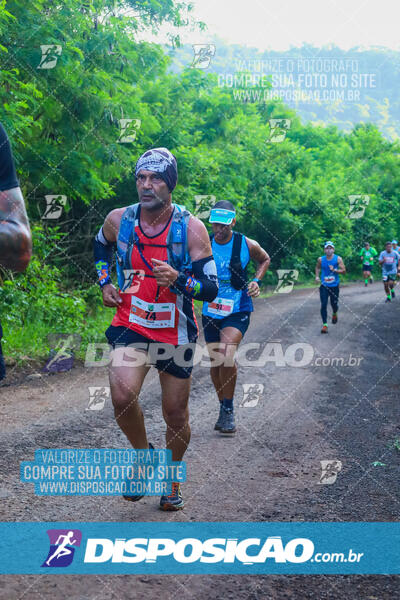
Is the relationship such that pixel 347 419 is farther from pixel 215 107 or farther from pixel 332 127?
pixel 332 127

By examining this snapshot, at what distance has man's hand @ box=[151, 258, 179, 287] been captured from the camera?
146 inches

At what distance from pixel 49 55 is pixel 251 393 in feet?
22.0

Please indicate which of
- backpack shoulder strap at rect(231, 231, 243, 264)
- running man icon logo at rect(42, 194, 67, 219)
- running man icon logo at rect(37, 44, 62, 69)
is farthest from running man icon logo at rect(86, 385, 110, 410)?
running man icon logo at rect(37, 44, 62, 69)

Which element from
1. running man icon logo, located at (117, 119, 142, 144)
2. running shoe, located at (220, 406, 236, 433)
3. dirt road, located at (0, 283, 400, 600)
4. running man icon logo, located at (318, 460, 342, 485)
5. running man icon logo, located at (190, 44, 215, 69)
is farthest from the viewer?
running man icon logo, located at (190, 44, 215, 69)

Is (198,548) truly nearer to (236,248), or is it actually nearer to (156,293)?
(156,293)

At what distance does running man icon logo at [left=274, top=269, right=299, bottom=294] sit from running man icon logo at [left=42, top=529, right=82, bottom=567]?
87.7ft

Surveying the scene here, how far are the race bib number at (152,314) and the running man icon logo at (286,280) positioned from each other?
86.0 ft

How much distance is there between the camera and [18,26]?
36.0ft

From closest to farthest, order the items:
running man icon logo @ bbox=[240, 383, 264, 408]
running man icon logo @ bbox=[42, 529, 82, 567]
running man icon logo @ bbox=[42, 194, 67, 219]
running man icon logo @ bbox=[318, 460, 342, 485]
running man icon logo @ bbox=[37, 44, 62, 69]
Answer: running man icon logo @ bbox=[42, 529, 82, 567], running man icon logo @ bbox=[318, 460, 342, 485], running man icon logo @ bbox=[240, 383, 264, 408], running man icon logo @ bbox=[37, 44, 62, 69], running man icon logo @ bbox=[42, 194, 67, 219]

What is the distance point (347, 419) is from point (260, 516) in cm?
323

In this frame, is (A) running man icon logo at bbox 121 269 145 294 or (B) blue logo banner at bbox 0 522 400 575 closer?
(B) blue logo banner at bbox 0 522 400 575

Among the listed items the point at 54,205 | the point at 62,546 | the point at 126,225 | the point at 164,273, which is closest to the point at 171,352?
the point at 164,273

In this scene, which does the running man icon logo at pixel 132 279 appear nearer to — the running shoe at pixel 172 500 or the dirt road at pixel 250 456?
the running shoe at pixel 172 500

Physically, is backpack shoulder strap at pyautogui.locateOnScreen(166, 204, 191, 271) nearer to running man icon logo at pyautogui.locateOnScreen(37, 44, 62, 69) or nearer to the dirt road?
the dirt road
